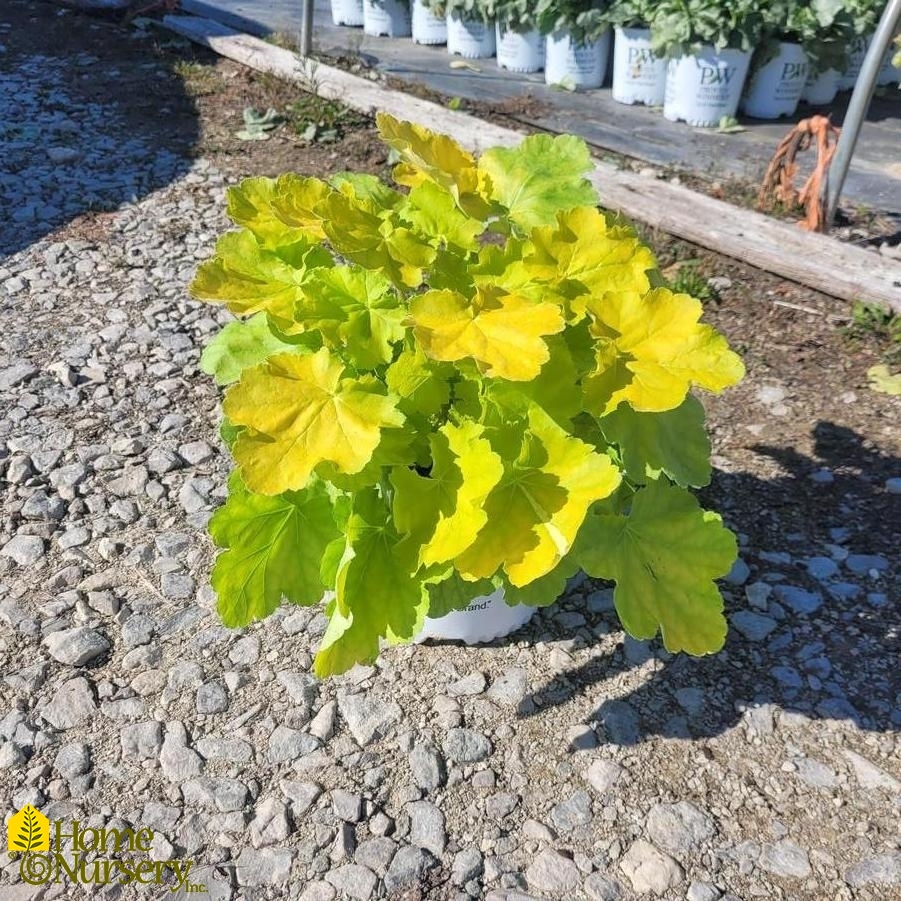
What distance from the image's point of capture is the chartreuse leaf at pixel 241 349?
1.97m

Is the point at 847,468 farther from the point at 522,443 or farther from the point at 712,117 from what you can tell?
the point at 712,117

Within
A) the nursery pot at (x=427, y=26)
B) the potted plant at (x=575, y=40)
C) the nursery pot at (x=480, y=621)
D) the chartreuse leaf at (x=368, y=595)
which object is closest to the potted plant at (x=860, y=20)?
the potted plant at (x=575, y=40)

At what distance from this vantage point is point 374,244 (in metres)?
1.68

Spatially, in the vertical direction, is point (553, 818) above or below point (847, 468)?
below

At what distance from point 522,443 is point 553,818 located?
0.77 m

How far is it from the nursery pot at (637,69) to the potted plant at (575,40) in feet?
0.67

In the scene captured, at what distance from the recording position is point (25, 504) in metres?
2.67

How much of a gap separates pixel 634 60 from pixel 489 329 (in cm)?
477

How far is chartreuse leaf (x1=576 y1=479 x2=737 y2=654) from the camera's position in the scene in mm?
1717

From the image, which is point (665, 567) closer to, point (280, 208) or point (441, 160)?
point (441, 160)

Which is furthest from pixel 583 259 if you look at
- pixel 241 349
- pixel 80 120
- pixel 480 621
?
pixel 80 120

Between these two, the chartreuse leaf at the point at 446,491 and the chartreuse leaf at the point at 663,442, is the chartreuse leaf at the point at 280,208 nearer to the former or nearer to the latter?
A: the chartreuse leaf at the point at 446,491

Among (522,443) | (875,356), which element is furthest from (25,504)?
(875,356)

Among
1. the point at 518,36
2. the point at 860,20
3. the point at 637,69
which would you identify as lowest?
the point at 637,69
